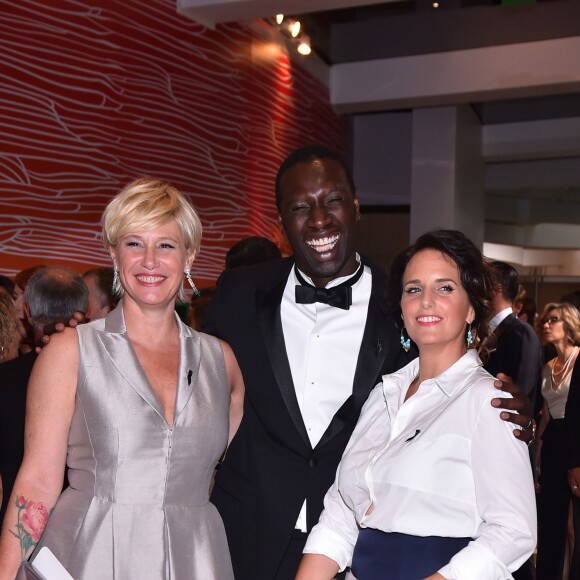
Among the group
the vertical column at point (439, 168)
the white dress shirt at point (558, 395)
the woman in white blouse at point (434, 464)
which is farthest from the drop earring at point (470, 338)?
the vertical column at point (439, 168)

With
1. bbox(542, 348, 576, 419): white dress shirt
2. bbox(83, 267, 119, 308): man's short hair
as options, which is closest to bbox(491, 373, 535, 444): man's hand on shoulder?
bbox(83, 267, 119, 308): man's short hair

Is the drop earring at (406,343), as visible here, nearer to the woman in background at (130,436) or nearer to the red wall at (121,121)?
the woman in background at (130,436)

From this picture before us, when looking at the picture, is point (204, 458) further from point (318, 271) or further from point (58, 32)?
point (58, 32)

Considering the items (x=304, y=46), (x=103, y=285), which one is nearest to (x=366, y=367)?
(x=103, y=285)

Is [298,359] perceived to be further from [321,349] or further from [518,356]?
[518,356]

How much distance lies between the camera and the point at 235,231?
7562mm

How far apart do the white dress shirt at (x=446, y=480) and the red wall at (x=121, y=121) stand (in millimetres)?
3484

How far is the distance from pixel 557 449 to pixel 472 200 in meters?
6.24

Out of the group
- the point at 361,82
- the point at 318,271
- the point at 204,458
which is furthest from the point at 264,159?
the point at 204,458

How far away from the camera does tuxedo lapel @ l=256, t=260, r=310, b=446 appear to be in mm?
2391

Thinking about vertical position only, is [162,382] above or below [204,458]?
above

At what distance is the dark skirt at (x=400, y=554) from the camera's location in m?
1.87

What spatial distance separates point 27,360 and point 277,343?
83 cm

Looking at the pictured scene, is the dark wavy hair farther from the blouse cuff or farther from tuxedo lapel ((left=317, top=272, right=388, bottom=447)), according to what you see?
the blouse cuff
